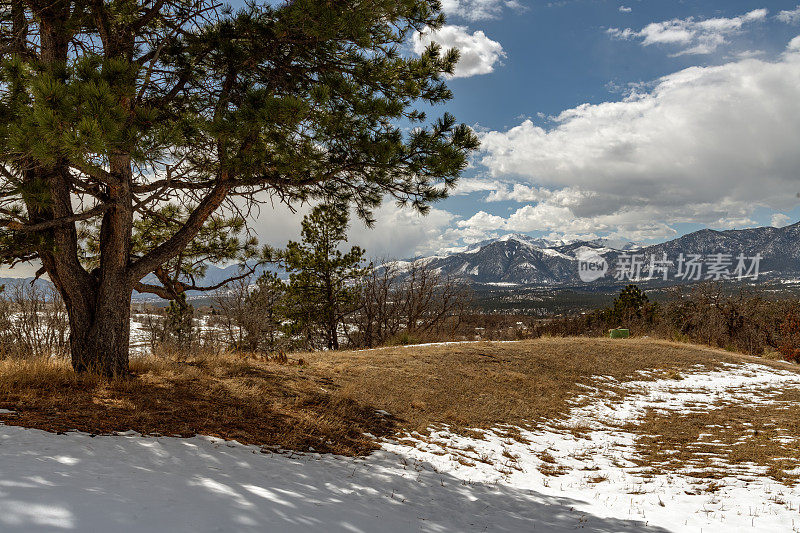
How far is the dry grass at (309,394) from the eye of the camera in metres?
4.80

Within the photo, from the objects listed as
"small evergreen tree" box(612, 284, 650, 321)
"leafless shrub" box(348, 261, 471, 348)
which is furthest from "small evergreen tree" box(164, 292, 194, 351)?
"small evergreen tree" box(612, 284, 650, 321)

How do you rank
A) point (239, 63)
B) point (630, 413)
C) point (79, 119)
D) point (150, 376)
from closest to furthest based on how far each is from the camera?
point (79, 119) < point (239, 63) < point (150, 376) < point (630, 413)

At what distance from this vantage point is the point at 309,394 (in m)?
7.04

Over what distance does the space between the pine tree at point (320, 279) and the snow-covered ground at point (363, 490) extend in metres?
13.4

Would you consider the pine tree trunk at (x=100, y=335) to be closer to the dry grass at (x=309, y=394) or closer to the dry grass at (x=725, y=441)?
the dry grass at (x=309, y=394)

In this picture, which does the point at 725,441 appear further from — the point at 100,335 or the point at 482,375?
the point at 100,335

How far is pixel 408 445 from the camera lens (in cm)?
593

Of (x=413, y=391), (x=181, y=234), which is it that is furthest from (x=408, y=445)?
(x=181, y=234)

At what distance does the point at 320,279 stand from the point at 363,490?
15.9 m

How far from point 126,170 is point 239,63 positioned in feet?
7.65

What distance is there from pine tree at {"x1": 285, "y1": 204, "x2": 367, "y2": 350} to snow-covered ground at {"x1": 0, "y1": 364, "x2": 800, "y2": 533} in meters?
13.4

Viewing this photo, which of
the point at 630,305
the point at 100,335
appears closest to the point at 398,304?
the point at 100,335

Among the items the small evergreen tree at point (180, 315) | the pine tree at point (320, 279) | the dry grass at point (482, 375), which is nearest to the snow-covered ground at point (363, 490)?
the dry grass at point (482, 375)

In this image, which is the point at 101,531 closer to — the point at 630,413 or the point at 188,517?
the point at 188,517
